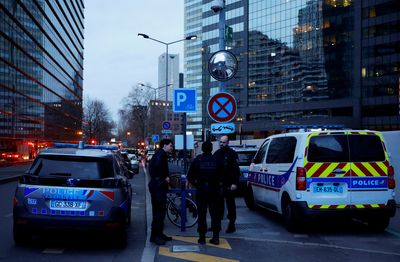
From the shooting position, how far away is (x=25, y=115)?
2413 inches

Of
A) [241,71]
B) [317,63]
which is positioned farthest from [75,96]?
[317,63]

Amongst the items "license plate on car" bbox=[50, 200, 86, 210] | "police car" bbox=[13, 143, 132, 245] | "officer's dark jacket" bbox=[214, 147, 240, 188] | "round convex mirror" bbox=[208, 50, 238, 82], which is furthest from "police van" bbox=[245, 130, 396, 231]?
"license plate on car" bbox=[50, 200, 86, 210]

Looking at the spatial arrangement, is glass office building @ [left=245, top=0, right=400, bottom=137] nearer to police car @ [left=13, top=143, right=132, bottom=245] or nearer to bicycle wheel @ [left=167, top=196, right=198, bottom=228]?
bicycle wheel @ [left=167, top=196, right=198, bottom=228]

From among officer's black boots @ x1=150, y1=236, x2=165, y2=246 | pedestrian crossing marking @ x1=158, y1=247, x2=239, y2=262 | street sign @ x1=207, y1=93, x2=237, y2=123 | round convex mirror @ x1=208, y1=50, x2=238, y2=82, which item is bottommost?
pedestrian crossing marking @ x1=158, y1=247, x2=239, y2=262

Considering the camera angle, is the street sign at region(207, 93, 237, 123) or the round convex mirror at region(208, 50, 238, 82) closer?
the street sign at region(207, 93, 237, 123)

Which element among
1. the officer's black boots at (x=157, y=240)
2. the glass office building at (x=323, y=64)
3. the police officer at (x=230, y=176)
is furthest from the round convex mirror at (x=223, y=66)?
the glass office building at (x=323, y=64)

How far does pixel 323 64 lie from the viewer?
73.9 m

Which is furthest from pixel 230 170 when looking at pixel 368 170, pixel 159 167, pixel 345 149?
pixel 368 170

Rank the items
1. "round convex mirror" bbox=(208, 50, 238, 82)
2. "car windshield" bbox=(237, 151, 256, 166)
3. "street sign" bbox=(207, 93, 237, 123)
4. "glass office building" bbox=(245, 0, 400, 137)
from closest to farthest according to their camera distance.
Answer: "street sign" bbox=(207, 93, 237, 123)
"round convex mirror" bbox=(208, 50, 238, 82)
"car windshield" bbox=(237, 151, 256, 166)
"glass office building" bbox=(245, 0, 400, 137)

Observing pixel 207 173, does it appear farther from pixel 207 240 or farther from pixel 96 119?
pixel 96 119

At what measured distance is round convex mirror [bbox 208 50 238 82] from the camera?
11219 millimetres

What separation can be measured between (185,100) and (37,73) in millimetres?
60476

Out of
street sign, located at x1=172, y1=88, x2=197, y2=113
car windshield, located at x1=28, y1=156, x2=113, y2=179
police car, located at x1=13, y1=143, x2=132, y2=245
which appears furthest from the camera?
street sign, located at x1=172, y1=88, x2=197, y2=113

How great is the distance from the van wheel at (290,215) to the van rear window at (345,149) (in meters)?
1.02
